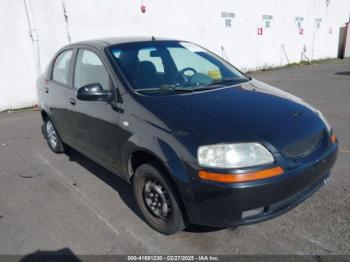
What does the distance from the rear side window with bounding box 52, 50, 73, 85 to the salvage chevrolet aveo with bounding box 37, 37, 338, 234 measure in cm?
25

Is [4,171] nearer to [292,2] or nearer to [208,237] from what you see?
[208,237]

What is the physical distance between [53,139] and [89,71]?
5.89ft

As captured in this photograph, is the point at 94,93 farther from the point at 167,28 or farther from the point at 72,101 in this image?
the point at 167,28

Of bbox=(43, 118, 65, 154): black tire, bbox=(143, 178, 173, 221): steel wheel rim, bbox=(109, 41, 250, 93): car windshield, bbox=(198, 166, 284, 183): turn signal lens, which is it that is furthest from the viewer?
bbox=(43, 118, 65, 154): black tire

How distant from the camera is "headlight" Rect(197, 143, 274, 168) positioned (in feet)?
7.45

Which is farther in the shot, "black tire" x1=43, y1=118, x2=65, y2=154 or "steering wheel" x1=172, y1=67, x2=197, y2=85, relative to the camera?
"black tire" x1=43, y1=118, x2=65, y2=154

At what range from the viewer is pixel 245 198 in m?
2.25

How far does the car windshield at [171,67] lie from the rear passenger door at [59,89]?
3.28 feet

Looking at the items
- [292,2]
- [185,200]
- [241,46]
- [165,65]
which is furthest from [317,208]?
[292,2]

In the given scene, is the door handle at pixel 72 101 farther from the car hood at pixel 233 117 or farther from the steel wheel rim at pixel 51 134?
the car hood at pixel 233 117

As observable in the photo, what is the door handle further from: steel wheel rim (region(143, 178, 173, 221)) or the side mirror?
steel wheel rim (region(143, 178, 173, 221))

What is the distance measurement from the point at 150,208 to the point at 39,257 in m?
1.01

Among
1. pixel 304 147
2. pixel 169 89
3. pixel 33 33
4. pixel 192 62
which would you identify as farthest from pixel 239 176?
pixel 33 33

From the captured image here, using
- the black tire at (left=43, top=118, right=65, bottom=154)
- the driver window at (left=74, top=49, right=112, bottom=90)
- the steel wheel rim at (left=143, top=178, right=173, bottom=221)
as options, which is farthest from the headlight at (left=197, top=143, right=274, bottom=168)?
the black tire at (left=43, top=118, right=65, bottom=154)
